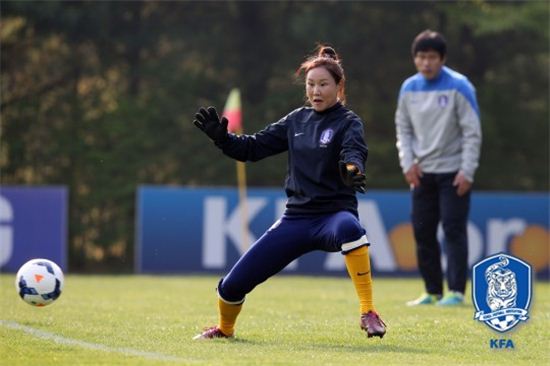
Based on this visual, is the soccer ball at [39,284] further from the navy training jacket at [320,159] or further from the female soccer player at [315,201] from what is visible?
the navy training jacket at [320,159]

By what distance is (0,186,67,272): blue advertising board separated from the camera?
55.9 feet

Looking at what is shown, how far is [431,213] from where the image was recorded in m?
10.2

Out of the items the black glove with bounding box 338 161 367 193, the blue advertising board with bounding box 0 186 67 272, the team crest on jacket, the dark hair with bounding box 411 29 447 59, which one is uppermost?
the dark hair with bounding box 411 29 447 59

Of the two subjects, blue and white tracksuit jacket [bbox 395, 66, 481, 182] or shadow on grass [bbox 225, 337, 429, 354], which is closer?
shadow on grass [bbox 225, 337, 429, 354]

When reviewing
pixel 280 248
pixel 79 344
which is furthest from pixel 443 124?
pixel 79 344

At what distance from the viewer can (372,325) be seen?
6492mm

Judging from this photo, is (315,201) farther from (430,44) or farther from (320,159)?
(430,44)

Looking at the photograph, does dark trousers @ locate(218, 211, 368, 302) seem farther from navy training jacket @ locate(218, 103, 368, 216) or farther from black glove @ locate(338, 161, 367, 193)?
black glove @ locate(338, 161, 367, 193)

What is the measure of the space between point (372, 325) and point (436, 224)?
386cm

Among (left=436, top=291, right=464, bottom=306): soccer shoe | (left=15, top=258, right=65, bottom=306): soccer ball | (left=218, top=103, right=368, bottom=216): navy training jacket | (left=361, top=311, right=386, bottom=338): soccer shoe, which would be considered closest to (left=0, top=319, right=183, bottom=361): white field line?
(left=15, top=258, right=65, bottom=306): soccer ball

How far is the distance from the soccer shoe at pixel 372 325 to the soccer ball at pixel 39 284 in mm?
2286

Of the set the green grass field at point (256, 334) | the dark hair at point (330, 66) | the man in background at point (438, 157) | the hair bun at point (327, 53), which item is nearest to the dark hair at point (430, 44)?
the man in background at point (438, 157)

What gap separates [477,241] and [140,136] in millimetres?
8578

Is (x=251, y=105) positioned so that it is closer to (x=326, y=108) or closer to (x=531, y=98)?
(x=531, y=98)
